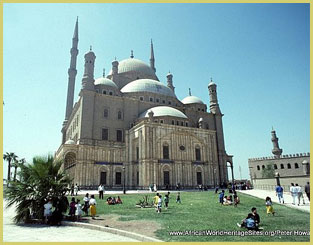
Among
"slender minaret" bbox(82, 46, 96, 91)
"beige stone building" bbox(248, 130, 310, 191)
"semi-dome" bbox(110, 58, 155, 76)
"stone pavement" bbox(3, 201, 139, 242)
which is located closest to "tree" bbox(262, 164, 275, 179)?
"beige stone building" bbox(248, 130, 310, 191)

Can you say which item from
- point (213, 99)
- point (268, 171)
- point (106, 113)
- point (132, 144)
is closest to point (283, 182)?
point (268, 171)

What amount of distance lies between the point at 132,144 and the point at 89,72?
43.8 feet

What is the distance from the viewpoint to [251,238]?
270 inches

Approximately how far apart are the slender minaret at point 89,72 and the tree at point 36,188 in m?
27.5

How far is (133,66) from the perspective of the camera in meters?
52.3

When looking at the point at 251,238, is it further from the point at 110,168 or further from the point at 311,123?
the point at 110,168

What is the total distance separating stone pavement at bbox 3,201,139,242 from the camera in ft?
23.8

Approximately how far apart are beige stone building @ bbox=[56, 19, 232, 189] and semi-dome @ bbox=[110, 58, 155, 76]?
1006cm

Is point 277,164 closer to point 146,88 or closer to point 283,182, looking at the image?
point 283,182

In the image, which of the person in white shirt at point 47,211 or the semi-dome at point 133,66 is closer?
the person in white shirt at point 47,211

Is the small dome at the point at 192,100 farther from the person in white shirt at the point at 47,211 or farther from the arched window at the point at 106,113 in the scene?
the person in white shirt at the point at 47,211

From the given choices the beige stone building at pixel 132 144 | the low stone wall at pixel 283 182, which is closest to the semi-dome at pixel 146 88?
the beige stone building at pixel 132 144

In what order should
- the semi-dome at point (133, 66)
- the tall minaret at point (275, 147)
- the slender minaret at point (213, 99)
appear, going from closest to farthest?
the slender minaret at point (213, 99) → the semi-dome at point (133, 66) → the tall minaret at point (275, 147)

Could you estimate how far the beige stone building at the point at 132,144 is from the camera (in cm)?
3284
